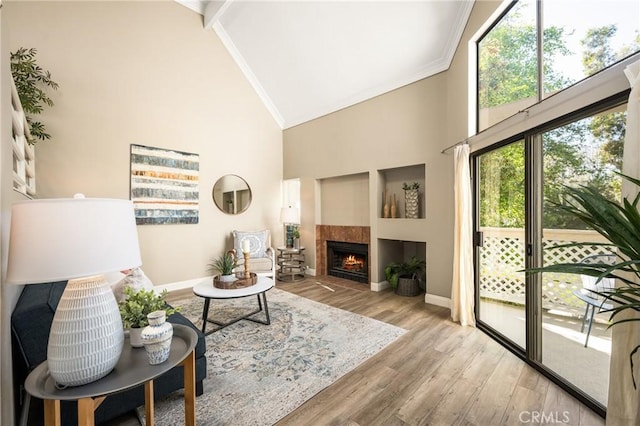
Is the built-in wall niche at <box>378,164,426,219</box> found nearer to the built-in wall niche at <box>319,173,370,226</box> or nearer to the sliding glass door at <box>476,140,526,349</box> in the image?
the built-in wall niche at <box>319,173,370,226</box>

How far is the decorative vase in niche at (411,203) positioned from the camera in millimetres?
4098

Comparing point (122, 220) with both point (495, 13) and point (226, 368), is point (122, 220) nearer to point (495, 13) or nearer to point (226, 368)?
point (226, 368)

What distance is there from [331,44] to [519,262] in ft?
12.8

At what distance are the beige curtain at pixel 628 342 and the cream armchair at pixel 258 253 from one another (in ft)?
13.1

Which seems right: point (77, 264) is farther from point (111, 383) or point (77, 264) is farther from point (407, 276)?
point (407, 276)

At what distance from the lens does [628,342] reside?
1.36 m

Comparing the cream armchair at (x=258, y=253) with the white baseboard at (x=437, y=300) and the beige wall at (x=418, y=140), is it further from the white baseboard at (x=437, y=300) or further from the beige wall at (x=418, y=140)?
the white baseboard at (x=437, y=300)

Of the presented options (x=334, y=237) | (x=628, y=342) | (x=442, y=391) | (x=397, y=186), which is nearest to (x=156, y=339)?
(x=442, y=391)

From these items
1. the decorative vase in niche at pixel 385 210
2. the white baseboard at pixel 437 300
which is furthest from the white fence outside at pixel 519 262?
the decorative vase in niche at pixel 385 210

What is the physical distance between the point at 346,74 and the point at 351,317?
3.78 m

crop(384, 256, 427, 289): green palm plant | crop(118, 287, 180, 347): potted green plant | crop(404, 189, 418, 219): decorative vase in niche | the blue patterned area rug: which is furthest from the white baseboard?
crop(118, 287, 180, 347): potted green plant

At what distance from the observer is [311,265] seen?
18.0ft

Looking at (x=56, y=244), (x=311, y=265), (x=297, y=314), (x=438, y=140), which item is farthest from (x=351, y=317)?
(x=56, y=244)

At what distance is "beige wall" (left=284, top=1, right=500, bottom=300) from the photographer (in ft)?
11.1
